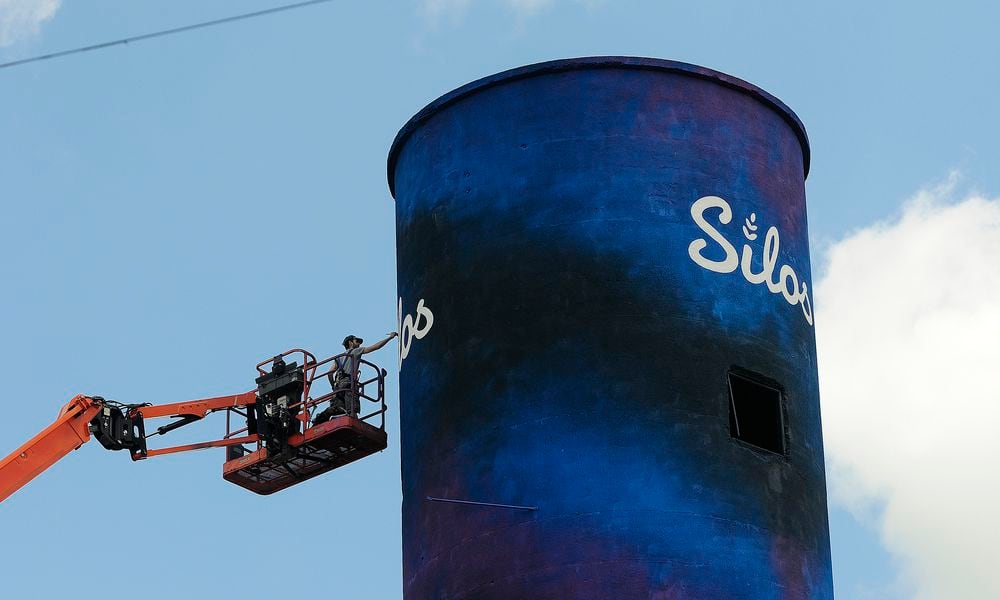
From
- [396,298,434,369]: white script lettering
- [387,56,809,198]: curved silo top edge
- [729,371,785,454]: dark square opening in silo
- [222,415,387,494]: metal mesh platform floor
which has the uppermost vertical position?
[387,56,809,198]: curved silo top edge

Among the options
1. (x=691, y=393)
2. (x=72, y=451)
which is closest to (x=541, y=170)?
(x=691, y=393)

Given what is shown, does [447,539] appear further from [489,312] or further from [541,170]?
[541,170]

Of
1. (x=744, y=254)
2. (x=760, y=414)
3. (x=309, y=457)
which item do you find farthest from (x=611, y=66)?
(x=309, y=457)

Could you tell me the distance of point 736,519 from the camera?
30969mm

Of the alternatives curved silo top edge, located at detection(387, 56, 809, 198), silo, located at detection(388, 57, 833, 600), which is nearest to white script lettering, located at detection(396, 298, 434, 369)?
silo, located at detection(388, 57, 833, 600)

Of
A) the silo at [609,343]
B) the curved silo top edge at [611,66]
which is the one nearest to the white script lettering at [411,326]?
the silo at [609,343]

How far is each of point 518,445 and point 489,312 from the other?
2.38 m

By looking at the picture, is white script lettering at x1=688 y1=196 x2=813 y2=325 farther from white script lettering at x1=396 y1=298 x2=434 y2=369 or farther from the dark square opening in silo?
white script lettering at x1=396 y1=298 x2=434 y2=369

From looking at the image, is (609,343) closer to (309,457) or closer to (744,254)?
(744,254)

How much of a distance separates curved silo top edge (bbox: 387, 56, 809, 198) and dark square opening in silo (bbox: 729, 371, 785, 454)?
492cm

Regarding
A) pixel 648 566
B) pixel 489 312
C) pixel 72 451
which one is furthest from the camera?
pixel 72 451

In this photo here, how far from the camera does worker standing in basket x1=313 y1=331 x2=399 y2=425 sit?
39.7 m

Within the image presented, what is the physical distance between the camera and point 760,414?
3266 cm

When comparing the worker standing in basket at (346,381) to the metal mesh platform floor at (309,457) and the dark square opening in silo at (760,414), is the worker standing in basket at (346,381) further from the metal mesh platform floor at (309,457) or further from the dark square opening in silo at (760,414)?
the dark square opening in silo at (760,414)
